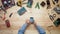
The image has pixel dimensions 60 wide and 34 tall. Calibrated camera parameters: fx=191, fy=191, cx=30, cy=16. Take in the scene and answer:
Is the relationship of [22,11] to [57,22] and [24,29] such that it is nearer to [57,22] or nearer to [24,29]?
[24,29]

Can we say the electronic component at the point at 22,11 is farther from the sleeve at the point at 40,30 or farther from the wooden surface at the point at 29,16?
the sleeve at the point at 40,30

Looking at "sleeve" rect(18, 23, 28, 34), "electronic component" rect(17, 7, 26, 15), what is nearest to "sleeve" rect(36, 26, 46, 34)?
"sleeve" rect(18, 23, 28, 34)

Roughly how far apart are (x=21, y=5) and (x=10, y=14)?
0.20 metres

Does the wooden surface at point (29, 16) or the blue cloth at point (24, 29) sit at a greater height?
the wooden surface at point (29, 16)

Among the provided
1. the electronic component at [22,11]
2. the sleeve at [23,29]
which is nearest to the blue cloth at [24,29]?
the sleeve at [23,29]

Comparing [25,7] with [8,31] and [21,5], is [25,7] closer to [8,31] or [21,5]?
[21,5]

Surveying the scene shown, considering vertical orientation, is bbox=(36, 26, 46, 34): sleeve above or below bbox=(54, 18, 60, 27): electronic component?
below

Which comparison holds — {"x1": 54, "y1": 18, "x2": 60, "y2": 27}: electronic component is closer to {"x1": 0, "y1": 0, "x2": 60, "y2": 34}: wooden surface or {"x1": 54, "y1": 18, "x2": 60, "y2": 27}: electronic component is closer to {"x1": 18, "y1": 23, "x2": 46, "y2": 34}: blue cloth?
{"x1": 0, "y1": 0, "x2": 60, "y2": 34}: wooden surface

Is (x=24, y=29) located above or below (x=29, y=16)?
below

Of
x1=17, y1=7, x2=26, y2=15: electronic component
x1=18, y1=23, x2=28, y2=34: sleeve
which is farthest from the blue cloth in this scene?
x1=17, y1=7, x2=26, y2=15: electronic component

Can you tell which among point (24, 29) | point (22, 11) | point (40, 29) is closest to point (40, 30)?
point (40, 29)

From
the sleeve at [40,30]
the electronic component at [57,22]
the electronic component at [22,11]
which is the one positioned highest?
the electronic component at [22,11]

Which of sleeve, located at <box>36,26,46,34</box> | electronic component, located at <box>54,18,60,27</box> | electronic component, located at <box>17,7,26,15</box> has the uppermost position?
electronic component, located at <box>17,7,26,15</box>

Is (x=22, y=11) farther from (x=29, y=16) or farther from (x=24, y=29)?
(x=24, y=29)
